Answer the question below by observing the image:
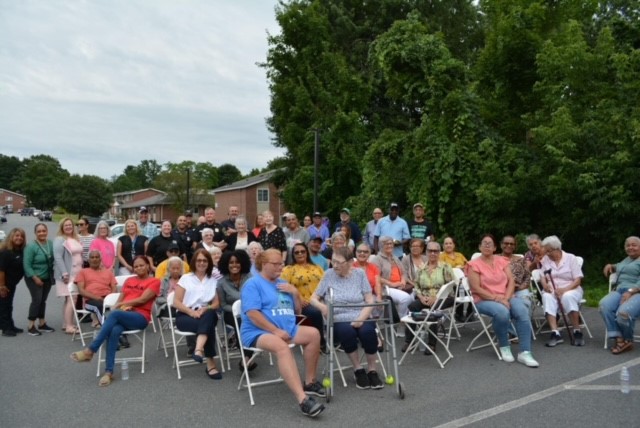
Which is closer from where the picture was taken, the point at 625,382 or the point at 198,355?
the point at 625,382

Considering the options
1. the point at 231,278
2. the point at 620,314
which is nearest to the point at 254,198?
the point at 231,278

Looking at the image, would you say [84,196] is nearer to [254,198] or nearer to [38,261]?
[254,198]

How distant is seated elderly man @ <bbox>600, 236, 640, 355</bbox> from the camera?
6281 mm

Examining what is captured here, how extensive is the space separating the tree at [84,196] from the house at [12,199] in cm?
7466

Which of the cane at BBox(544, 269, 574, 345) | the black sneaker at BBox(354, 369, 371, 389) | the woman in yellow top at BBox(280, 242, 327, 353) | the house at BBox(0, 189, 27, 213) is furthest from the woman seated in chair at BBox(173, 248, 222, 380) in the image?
the house at BBox(0, 189, 27, 213)

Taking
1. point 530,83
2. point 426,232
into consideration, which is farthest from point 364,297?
point 530,83

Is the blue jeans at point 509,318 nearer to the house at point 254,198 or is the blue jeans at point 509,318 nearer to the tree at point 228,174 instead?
the house at point 254,198

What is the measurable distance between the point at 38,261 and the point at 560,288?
289 inches

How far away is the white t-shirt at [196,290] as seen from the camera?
19.9 feet

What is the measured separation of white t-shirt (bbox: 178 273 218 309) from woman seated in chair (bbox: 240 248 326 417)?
1.13 meters

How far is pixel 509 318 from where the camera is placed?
631 centimetres

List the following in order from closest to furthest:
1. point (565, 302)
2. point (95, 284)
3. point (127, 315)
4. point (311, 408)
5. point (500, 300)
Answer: point (311, 408), point (127, 315), point (500, 300), point (565, 302), point (95, 284)

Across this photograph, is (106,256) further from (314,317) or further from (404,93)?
(404,93)

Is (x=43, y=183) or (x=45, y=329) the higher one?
(x=43, y=183)
